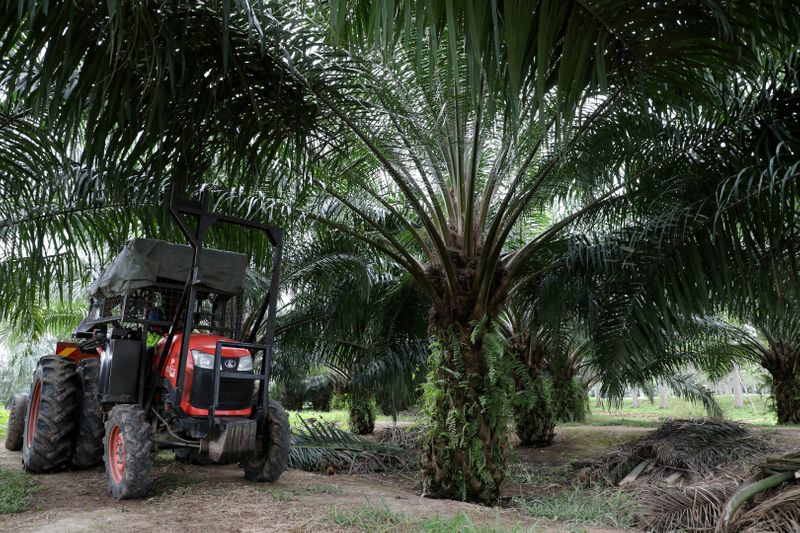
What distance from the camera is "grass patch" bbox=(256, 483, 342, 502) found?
5.23 metres

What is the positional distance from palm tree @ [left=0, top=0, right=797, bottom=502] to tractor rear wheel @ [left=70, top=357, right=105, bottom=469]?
2339 millimetres

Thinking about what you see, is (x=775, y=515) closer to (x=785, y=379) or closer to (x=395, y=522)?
A: (x=395, y=522)

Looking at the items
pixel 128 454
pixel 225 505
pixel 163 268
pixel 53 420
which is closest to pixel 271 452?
pixel 225 505

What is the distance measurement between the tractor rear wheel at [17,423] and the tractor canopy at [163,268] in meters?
3.22

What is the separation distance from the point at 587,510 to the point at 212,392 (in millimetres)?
3446

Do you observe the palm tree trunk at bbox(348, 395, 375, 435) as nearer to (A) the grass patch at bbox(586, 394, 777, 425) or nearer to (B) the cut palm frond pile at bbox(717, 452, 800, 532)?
(A) the grass patch at bbox(586, 394, 777, 425)

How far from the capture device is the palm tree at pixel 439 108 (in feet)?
10.1

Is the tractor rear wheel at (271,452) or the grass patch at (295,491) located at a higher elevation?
the tractor rear wheel at (271,452)

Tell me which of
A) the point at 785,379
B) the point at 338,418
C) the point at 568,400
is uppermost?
the point at 785,379

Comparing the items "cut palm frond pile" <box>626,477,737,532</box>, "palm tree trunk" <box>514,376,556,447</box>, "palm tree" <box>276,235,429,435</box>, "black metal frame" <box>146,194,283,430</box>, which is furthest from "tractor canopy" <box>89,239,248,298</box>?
"palm tree trunk" <box>514,376,556,447</box>

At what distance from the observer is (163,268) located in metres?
5.98

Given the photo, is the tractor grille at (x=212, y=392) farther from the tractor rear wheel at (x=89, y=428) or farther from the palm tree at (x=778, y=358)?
the palm tree at (x=778, y=358)

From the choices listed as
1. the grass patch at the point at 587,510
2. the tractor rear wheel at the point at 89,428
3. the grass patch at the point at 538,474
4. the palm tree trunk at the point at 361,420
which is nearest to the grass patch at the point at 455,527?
the grass patch at the point at 587,510

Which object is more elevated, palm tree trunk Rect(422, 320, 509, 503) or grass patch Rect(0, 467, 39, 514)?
palm tree trunk Rect(422, 320, 509, 503)
